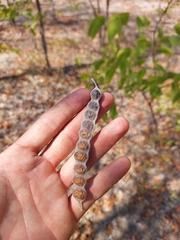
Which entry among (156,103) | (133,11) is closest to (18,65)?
(156,103)

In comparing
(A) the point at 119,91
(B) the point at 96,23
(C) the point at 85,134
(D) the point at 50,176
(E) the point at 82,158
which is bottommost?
(A) the point at 119,91

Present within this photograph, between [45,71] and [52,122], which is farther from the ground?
[52,122]

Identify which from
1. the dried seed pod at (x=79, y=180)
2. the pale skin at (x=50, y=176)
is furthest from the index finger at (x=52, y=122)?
the dried seed pod at (x=79, y=180)

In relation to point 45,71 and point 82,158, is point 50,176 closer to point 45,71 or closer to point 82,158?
point 82,158

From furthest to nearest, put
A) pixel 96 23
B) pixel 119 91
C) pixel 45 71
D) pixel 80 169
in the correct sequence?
pixel 45 71 < pixel 119 91 < pixel 80 169 < pixel 96 23

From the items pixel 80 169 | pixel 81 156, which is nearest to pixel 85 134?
pixel 81 156

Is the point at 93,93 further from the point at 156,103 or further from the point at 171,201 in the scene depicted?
the point at 156,103

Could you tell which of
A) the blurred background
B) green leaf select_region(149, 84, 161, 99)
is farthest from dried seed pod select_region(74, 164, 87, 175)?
green leaf select_region(149, 84, 161, 99)

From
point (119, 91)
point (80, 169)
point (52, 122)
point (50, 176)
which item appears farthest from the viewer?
point (119, 91)
